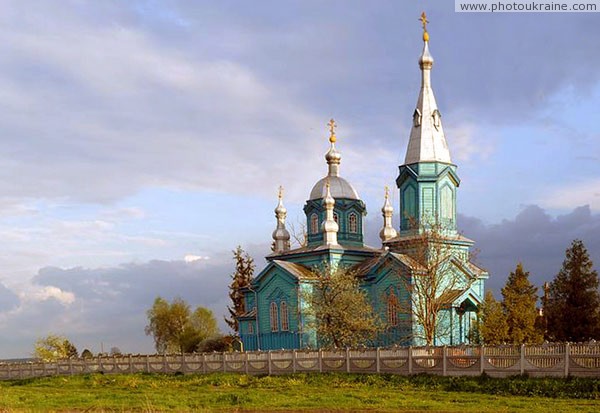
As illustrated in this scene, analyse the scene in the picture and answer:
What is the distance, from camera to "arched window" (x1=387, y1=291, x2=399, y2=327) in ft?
165

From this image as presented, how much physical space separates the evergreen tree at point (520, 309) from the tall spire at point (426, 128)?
33.4ft

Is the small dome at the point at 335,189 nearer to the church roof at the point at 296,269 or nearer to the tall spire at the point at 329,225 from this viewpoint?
the tall spire at the point at 329,225

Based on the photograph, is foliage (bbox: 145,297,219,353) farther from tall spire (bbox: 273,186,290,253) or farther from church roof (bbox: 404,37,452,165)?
church roof (bbox: 404,37,452,165)

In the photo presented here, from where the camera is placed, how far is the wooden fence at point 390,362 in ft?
88.3

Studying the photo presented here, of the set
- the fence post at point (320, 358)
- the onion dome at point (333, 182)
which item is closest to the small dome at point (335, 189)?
the onion dome at point (333, 182)

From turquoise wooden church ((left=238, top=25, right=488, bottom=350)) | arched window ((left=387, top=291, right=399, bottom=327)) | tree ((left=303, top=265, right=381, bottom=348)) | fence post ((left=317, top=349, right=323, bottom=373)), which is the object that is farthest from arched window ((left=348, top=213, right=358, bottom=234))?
fence post ((left=317, top=349, right=323, bottom=373))

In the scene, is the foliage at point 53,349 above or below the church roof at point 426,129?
below

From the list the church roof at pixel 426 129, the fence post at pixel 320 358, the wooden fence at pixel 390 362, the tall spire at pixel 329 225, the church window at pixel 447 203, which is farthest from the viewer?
the tall spire at pixel 329 225

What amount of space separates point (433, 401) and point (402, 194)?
1148 inches

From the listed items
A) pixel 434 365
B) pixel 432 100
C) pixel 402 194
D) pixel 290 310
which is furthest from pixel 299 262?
pixel 434 365

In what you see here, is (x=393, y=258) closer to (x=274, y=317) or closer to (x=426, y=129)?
(x=426, y=129)

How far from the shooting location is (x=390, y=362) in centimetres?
3253

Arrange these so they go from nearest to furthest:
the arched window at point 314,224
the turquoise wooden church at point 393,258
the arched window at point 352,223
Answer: the turquoise wooden church at point 393,258
the arched window at point 352,223
the arched window at point 314,224

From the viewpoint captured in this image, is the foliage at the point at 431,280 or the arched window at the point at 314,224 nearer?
the foliage at the point at 431,280
